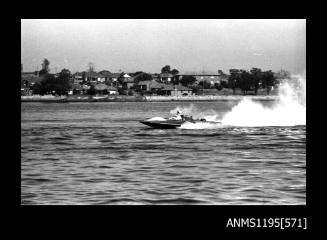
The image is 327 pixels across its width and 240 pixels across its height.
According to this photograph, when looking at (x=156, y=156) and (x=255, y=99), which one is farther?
(x=255, y=99)

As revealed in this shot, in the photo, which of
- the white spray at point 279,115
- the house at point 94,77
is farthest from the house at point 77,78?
the white spray at point 279,115

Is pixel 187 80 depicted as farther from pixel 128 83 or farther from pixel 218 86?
pixel 128 83

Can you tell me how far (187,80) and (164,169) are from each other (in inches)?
5694

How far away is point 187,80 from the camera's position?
536 ft

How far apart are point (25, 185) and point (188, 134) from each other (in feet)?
64.1

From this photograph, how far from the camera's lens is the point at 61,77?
15038 cm

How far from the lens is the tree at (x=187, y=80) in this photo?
163 m

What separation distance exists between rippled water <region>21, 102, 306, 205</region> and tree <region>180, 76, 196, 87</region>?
12808 cm

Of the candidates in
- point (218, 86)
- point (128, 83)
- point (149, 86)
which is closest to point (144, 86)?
point (149, 86)

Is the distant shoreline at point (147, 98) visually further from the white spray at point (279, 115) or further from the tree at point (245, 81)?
the white spray at point (279, 115)

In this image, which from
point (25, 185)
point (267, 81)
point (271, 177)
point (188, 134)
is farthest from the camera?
point (267, 81)
